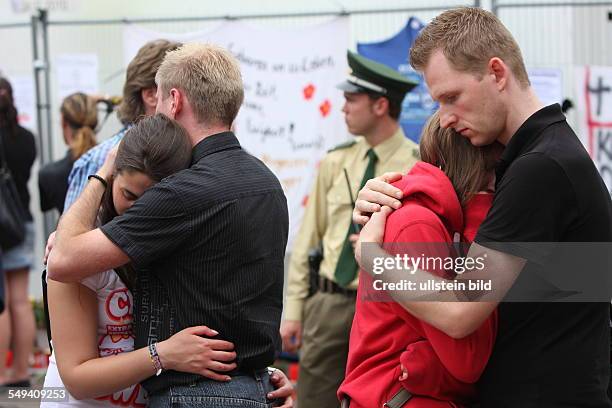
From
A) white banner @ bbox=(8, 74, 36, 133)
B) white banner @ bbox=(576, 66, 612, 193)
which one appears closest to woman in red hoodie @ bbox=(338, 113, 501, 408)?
white banner @ bbox=(576, 66, 612, 193)

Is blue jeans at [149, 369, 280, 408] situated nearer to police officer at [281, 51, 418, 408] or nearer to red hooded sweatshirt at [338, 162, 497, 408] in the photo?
red hooded sweatshirt at [338, 162, 497, 408]

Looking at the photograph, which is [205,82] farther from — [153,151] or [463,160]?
[463,160]

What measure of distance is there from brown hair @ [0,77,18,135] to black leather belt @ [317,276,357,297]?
9.49ft

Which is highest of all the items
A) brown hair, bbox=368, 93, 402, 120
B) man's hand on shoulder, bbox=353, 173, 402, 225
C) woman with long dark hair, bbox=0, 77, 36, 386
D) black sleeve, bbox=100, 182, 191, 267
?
man's hand on shoulder, bbox=353, 173, 402, 225

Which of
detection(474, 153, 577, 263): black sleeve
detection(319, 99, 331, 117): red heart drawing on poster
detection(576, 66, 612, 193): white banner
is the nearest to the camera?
detection(474, 153, 577, 263): black sleeve

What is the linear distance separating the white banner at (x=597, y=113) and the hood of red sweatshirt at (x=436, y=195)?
4.16 m

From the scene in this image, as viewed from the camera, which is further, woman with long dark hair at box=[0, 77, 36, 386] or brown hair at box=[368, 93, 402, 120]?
woman with long dark hair at box=[0, 77, 36, 386]

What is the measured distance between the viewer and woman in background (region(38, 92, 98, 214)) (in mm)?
5418

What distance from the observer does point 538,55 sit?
6688mm

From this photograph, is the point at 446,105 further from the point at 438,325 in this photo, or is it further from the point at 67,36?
the point at 67,36

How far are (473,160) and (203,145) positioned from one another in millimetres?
793

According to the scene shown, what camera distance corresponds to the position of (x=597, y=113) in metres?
6.34

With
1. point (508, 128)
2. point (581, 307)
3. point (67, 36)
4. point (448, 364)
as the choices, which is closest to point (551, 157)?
point (508, 128)

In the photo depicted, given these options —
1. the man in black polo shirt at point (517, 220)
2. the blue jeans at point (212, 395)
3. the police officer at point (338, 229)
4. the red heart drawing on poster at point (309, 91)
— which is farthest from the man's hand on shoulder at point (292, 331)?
the man in black polo shirt at point (517, 220)
